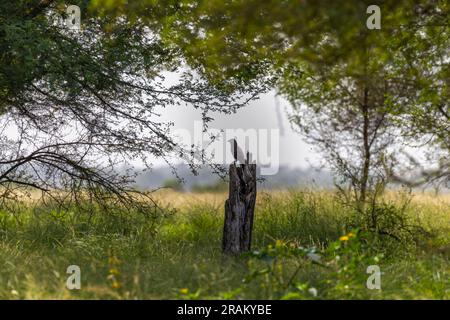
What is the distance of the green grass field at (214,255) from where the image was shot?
5844mm

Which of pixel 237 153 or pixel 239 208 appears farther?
pixel 237 153

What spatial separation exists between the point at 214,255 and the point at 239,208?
79cm

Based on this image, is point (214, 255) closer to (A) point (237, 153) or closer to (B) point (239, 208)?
(B) point (239, 208)

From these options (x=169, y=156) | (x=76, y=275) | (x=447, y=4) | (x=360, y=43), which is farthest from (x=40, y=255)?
(x=447, y=4)

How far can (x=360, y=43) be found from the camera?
7957mm

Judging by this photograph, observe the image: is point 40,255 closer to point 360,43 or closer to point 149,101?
point 149,101

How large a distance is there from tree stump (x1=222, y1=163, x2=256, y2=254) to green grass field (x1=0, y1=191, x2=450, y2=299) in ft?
0.96

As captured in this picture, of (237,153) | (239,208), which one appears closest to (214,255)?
(239,208)

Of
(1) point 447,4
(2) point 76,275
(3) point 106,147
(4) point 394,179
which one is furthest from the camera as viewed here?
(4) point 394,179

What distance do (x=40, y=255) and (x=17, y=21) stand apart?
10.6 feet

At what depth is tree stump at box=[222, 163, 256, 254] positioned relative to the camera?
7984 millimetres

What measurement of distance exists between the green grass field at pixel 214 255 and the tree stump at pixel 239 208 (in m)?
0.29

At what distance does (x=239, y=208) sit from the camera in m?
8.02

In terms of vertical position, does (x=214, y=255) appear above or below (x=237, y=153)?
below
